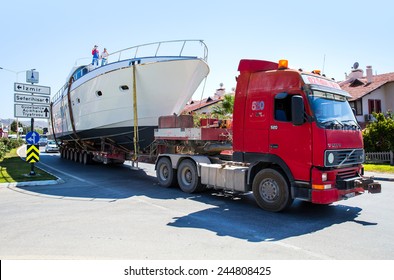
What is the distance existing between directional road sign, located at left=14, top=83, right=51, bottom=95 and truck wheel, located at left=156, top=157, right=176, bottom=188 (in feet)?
19.9

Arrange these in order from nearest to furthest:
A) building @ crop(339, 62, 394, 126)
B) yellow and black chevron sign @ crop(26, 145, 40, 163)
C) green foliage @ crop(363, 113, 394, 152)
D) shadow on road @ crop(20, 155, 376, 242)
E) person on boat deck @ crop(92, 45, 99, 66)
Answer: shadow on road @ crop(20, 155, 376, 242) < yellow and black chevron sign @ crop(26, 145, 40, 163) < person on boat deck @ crop(92, 45, 99, 66) < green foliage @ crop(363, 113, 394, 152) < building @ crop(339, 62, 394, 126)

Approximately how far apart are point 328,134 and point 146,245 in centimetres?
389

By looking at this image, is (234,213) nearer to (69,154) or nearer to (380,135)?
(380,135)

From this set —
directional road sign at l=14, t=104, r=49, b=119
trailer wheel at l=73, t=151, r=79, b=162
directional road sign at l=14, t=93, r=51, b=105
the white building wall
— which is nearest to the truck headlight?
directional road sign at l=14, t=104, r=49, b=119

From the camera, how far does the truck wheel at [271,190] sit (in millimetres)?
6828

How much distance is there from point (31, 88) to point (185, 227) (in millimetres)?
10016

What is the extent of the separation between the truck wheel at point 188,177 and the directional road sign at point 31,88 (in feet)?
23.2

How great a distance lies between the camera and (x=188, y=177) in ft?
31.9

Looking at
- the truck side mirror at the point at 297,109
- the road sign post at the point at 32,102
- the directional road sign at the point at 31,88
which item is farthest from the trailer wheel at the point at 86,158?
the truck side mirror at the point at 297,109

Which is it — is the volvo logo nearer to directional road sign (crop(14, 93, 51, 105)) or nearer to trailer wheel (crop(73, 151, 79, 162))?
directional road sign (crop(14, 93, 51, 105))

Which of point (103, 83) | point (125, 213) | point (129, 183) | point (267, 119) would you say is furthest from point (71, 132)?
point (267, 119)

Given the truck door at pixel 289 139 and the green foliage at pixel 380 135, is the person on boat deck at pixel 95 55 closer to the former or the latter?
the truck door at pixel 289 139

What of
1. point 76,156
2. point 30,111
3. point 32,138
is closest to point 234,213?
point 32,138

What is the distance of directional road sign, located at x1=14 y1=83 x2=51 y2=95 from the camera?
12.6 metres
